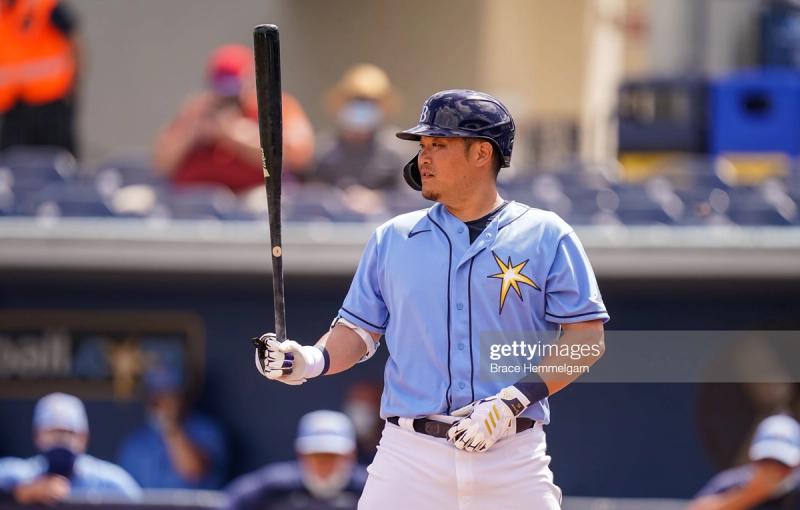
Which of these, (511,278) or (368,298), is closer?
(511,278)

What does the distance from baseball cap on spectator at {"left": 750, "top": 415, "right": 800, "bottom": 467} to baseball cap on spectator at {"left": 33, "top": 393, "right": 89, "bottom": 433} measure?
2.87m

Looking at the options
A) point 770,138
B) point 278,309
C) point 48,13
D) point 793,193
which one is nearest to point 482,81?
point 770,138

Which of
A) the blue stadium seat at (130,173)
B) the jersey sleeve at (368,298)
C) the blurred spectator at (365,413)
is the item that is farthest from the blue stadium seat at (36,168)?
the jersey sleeve at (368,298)

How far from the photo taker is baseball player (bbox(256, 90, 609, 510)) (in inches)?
132

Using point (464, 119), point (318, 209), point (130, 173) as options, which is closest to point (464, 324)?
point (464, 119)

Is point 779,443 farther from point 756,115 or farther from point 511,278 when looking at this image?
point 756,115

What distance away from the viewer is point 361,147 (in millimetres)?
7727

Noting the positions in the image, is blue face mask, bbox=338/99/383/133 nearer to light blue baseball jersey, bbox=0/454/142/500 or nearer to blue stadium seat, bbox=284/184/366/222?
blue stadium seat, bbox=284/184/366/222

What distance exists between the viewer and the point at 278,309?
3566mm

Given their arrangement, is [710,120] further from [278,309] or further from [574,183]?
[278,309]

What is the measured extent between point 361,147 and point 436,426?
176 inches

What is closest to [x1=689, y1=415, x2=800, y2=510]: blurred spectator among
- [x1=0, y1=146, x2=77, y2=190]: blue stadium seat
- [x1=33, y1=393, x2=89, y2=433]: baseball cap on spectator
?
[x1=33, y1=393, x2=89, y2=433]: baseball cap on spectator

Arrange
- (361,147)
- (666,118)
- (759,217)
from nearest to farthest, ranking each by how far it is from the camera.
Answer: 1. (759,217)
2. (361,147)
3. (666,118)

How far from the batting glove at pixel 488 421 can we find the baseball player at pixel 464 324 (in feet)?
0.04
